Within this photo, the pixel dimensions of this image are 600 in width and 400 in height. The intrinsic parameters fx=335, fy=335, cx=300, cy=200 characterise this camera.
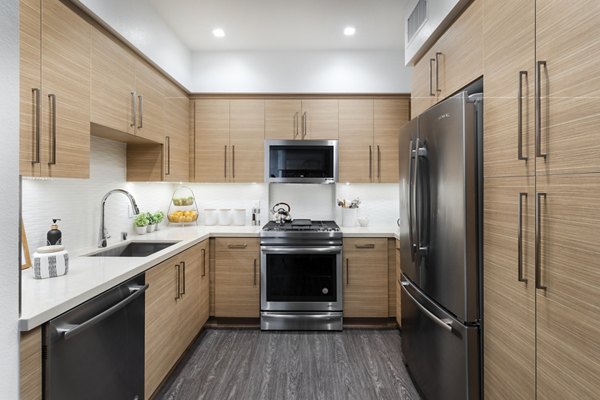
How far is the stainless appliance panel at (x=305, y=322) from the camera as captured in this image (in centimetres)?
315

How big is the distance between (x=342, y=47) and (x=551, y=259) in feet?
9.74

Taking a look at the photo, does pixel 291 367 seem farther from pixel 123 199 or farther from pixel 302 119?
pixel 302 119

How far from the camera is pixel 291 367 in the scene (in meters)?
2.51

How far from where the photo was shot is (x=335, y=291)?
10.4 feet

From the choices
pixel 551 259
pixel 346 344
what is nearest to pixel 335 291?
pixel 346 344

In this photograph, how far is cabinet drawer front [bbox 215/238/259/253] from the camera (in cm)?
322

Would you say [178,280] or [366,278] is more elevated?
[178,280]

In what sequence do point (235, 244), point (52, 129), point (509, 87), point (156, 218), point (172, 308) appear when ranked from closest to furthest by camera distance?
point (509, 87) < point (52, 129) < point (172, 308) < point (156, 218) < point (235, 244)

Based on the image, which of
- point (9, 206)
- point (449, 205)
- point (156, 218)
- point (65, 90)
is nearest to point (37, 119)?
point (65, 90)

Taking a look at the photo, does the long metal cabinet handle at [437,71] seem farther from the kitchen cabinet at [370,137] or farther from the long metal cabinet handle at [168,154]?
the long metal cabinet handle at [168,154]

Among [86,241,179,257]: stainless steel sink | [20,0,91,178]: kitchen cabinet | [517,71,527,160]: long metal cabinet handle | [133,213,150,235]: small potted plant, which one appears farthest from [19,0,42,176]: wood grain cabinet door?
[517,71,527,160]: long metal cabinet handle

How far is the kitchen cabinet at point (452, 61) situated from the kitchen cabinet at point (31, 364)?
2.09 meters

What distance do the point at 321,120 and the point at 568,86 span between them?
2633 millimetres

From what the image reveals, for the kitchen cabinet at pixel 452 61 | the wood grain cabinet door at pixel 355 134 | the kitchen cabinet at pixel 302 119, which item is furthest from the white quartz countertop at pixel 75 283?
the kitchen cabinet at pixel 452 61
